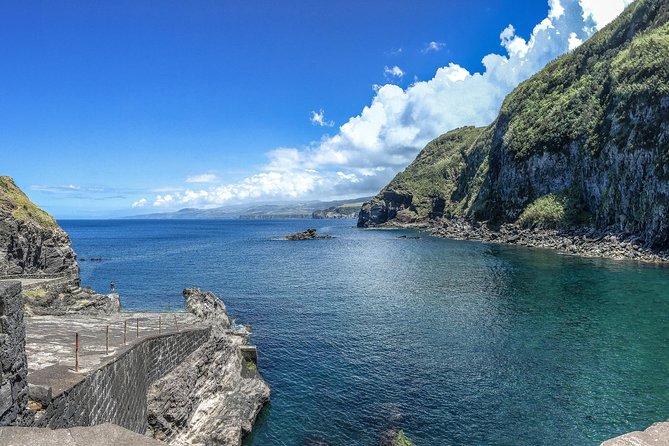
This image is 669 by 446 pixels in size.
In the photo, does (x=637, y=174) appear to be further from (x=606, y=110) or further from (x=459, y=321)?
(x=459, y=321)

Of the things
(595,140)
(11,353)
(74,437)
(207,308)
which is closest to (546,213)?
(595,140)

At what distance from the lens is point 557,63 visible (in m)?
136

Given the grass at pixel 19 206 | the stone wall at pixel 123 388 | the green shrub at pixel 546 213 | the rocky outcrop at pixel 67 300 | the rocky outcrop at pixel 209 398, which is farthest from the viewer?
the green shrub at pixel 546 213

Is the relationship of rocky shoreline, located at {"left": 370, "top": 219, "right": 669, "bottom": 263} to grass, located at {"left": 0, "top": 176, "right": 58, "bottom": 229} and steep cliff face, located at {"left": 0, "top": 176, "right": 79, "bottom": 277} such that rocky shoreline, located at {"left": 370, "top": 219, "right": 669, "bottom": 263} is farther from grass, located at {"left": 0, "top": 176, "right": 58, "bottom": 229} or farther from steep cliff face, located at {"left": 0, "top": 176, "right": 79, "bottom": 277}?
grass, located at {"left": 0, "top": 176, "right": 58, "bottom": 229}

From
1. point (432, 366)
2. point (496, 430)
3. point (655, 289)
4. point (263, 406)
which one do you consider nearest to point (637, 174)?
point (655, 289)

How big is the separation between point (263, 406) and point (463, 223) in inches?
5586

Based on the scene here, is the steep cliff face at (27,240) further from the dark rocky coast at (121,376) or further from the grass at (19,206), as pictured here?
the dark rocky coast at (121,376)

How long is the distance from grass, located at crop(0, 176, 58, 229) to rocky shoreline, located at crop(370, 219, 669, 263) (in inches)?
3668

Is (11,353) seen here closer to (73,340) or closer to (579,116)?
(73,340)

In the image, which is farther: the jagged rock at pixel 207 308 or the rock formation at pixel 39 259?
the rock formation at pixel 39 259

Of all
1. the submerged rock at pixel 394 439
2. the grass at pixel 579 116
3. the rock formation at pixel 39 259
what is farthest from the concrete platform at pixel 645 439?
the grass at pixel 579 116

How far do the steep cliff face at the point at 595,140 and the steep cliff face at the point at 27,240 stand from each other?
9793 centimetres

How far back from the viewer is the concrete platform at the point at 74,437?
544 centimetres

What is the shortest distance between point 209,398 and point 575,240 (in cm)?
9668
